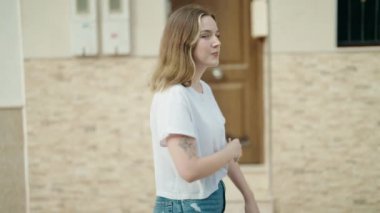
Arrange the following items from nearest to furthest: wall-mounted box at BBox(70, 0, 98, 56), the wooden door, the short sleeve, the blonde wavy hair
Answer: the short sleeve
the blonde wavy hair
wall-mounted box at BBox(70, 0, 98, 56)
the wooden door

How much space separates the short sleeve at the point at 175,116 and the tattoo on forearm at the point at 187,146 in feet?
0.08

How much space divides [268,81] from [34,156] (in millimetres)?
2206

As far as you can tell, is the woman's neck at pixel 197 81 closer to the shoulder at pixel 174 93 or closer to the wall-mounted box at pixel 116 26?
the shoulder at pixel 174 93

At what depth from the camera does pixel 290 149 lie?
13.1ft

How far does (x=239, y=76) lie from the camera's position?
4898 millimetres

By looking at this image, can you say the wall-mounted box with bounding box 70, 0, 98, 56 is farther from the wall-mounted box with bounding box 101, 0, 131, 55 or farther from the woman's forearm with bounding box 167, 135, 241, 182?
the woman's forearm with bounding box 167, 135, 241, 182

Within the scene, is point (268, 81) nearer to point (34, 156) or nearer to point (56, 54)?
point (56, 54)

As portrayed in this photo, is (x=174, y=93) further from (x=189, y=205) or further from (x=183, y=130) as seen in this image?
(x=189, y=205)

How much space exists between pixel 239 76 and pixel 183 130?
351 cm

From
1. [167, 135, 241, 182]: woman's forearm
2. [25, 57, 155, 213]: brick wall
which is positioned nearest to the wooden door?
[25, 57, 155, 213]: brick wall

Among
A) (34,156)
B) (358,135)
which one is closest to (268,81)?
(358,135)

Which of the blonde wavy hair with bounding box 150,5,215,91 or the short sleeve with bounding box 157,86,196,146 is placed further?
the blonde wavy hair with bounding box 150,5,215,91

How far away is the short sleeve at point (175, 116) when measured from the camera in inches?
57.5

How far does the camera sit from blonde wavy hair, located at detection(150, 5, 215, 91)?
157 cm
